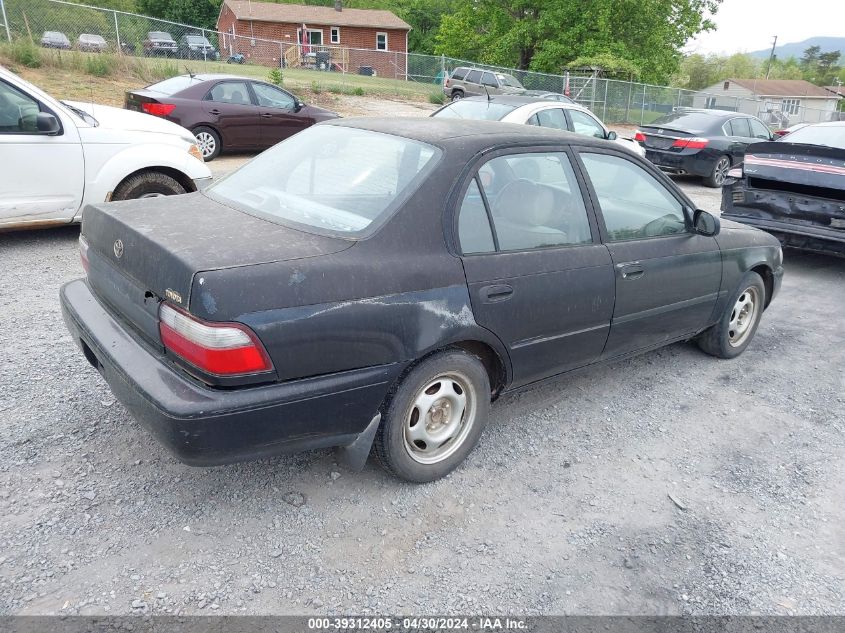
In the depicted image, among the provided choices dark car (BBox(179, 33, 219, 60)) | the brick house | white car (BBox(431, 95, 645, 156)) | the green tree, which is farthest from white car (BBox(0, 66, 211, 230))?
the brick house

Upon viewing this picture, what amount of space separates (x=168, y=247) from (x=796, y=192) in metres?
6.95

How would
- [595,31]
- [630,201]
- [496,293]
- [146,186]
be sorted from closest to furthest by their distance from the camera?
[496,293] → [630,201] → [146,186] → [595,31]

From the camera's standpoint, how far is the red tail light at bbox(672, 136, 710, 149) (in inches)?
514

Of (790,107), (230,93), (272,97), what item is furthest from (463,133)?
(790,107)

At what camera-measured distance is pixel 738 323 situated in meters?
5.03

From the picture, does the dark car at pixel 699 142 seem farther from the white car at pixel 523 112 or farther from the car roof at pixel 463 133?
the car roof at pixel 463 133

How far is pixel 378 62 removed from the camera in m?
37.5

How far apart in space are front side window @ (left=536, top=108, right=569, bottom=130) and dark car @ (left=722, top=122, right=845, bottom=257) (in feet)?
9.25

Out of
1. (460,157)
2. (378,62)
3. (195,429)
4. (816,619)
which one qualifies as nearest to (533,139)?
(460,157)

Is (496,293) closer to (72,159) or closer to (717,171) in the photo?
(72,159)

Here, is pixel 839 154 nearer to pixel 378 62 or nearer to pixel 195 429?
pixel 195 429

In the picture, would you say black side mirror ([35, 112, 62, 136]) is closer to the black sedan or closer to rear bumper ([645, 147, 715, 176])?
the black sedan

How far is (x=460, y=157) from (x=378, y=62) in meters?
36.9

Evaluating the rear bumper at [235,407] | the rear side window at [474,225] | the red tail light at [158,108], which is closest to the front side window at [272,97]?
the red tail light at [158,108]
